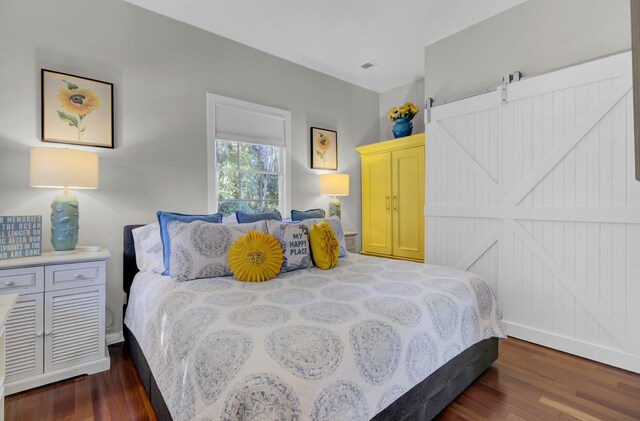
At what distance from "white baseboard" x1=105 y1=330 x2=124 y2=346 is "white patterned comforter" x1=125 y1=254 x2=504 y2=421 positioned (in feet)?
2.43

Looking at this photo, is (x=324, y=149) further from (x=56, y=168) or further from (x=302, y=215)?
(x=56, y=168)

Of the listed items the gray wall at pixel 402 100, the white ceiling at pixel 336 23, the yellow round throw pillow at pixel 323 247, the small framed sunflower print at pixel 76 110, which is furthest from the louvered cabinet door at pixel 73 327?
the gray wall at pixel 402 100

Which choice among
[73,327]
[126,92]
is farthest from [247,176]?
[73,327]

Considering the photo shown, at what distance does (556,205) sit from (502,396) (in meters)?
1.53

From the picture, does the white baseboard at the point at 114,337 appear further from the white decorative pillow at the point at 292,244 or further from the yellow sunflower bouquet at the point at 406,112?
the yellow sunflower bouquet at the point at 406,112

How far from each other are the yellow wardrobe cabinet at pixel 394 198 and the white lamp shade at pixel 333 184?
629 millimetres

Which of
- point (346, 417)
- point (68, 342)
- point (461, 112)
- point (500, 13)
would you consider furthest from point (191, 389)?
point (500, 13)

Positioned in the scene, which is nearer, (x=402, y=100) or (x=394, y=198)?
(x=394, y=198)

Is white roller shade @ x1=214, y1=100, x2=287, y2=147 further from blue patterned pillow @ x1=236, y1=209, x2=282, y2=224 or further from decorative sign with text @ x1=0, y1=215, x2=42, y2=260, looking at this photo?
decorative sign with text @ x1=0, y1=215, x2=42, y2=260

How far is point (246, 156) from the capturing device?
135 inches

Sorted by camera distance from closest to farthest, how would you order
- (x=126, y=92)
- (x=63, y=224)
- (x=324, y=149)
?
(x=63, y=224) < (x=126, y=92) < (x=324, y=149)

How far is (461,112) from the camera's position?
3.11 meters

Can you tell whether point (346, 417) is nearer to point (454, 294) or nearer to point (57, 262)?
point (454, 294)

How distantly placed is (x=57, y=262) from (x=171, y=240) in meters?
0.73
